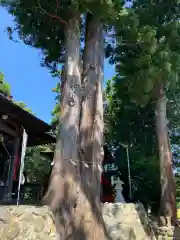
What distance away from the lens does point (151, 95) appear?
970 cm

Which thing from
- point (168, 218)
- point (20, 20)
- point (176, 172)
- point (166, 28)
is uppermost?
point (166, 28)

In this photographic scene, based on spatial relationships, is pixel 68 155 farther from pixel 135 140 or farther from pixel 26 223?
pixel 135 140

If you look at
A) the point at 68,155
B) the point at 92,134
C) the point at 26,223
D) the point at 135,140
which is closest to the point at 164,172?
the point at 92,134

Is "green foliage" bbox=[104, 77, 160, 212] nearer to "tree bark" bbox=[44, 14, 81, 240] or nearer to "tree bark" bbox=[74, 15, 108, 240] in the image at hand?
"tree bark" bbox=[74, 15, 108, 240]

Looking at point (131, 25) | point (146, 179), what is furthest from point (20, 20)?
point (146, 179)

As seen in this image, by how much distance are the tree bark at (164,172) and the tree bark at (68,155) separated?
13.7 ft

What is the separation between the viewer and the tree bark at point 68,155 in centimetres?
436

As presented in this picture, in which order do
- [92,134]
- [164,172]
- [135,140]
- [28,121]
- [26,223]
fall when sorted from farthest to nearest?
[135,140] → [164,172] → [28,121] → [92,134] → [26,223]

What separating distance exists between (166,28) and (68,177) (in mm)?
7107

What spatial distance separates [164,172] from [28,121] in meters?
4.82

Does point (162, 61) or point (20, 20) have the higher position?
point (20, 20)

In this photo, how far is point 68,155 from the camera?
5.05 m

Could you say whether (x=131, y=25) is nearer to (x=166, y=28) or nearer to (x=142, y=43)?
(x=142, y=43)

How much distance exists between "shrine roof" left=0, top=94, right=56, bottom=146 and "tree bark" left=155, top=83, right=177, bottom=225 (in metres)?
3.95
